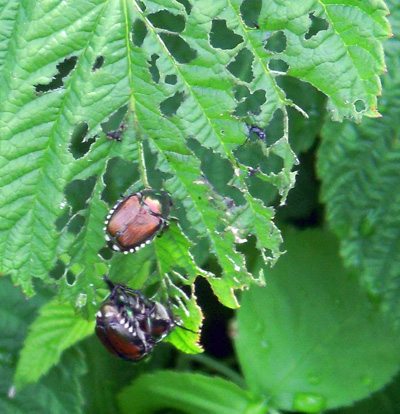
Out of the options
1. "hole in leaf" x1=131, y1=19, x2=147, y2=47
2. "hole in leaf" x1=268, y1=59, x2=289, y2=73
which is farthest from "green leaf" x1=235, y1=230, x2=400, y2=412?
"hole in leaf" x1=131, y1=19, x2=147, y2=47

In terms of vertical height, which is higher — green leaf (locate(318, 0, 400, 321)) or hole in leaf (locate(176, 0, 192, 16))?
hole in leaf (locate(176, 0, 192, 16))

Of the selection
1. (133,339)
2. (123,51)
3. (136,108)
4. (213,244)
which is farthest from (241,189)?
(133,339)

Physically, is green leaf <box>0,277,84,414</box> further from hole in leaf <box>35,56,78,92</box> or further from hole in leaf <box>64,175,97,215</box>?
hole in leaf <box>35,56,78,92</box>

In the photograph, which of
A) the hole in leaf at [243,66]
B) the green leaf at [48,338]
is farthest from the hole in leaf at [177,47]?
the green leaf at [48,338]

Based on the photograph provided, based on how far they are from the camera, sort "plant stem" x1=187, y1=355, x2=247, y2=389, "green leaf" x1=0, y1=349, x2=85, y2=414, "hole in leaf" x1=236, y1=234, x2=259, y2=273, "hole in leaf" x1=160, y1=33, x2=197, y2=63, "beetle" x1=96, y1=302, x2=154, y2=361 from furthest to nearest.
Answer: "plant stem" x1=187, y1=355, x2=247, y2=389
"hole in leaf" x1=236, y1=234, x2=259, y2=273
"green leaf" x1=0, y1=349, x2=85, y2=414
"beetle" x1=96, y1=302, x2=154, y2=361
"hole in leaf" x1=160, y1=33, x2=197, y2=63

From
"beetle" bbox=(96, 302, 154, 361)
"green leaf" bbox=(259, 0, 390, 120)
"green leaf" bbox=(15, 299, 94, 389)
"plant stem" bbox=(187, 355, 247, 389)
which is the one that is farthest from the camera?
"plant stem" bbox=(187, 355, 247, 389)

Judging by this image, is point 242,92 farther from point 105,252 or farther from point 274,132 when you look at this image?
point 105,252

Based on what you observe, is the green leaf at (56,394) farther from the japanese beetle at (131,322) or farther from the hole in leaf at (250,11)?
the hole in leaf at (250,11)
